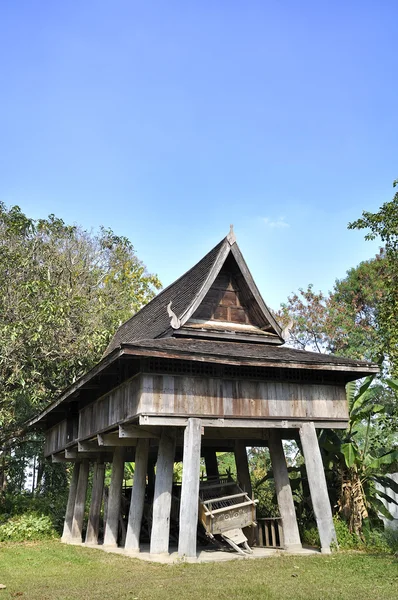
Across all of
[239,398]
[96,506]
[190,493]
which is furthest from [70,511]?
[239,398]

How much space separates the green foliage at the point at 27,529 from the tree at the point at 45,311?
13.2 ft

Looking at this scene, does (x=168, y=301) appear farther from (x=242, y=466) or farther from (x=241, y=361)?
(x=241, y=361)

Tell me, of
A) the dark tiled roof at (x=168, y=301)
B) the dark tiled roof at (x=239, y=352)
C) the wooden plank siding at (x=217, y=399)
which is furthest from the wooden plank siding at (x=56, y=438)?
the dark tiled roof at (x=239, y=352)

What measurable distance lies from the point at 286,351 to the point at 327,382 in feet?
4.65

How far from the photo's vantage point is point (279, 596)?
8.91 m

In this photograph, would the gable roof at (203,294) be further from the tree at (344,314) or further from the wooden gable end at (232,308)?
the tree at (344,314)

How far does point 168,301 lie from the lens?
20953 mm

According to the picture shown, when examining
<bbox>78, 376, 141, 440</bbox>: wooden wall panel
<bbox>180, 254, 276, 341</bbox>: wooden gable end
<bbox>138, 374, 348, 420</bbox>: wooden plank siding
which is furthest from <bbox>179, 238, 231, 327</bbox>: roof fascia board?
<bbox>78, 376, 141, 440</bbox>: wooden wall panel

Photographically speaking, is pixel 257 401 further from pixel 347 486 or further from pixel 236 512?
pixel 347 486

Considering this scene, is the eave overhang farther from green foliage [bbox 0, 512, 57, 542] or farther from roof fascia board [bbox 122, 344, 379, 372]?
green foliage [bbox 0, 512, 57, 542]

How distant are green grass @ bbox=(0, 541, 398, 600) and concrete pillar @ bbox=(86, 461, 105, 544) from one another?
5472mm

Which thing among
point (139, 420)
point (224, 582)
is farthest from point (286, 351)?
point (224, 582)

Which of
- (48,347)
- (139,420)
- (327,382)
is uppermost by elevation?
(48,347)

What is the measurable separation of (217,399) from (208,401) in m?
0.27
